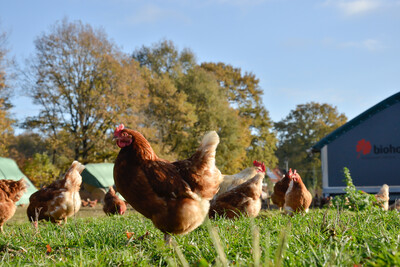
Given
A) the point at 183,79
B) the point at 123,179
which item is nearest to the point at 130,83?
the point at 183,79

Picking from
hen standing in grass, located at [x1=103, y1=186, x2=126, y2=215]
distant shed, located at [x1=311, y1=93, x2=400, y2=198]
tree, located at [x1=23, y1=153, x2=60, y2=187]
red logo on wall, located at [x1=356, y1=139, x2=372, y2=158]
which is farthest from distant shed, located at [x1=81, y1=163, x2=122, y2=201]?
red logo on wall, located at [x1=356, y1=139, x2=372, y2=158]

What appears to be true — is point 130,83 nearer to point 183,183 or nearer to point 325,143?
point 325,143

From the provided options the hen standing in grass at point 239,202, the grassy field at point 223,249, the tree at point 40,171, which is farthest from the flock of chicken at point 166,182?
the tree at point 40,171

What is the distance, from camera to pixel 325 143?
2080 centimetres

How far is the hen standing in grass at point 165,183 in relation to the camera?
142 inches

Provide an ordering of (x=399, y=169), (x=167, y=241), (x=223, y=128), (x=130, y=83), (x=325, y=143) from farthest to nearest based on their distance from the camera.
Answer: (x=223, y=128) < (x=130, y=83) < (x=325, y=143) < (x=399, y=169) < (x=167, y=241)

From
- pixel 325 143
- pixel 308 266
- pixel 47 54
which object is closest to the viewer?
pixel 308 266

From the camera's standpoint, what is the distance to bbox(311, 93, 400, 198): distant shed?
62.1 feet

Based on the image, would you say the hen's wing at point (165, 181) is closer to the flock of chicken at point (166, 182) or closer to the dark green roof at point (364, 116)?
the flock of chicken at point (166, 182)

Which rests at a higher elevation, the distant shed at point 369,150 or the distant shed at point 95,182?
the distant shed at point 369,150

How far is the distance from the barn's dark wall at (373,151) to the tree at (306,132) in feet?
72.6

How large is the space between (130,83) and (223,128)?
9883 mm

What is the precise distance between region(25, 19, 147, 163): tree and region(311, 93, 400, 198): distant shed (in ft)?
44.3

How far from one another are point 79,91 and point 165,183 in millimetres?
20307
